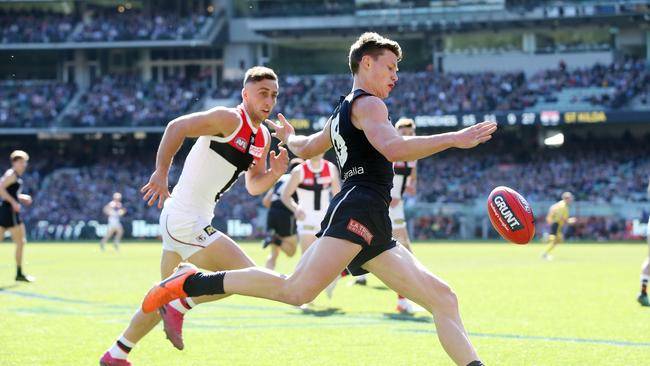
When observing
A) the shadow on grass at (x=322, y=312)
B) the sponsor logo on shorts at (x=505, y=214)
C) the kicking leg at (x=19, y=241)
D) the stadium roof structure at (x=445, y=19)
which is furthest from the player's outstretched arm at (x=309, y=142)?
the stadium roof structure at (x=445, y=19)

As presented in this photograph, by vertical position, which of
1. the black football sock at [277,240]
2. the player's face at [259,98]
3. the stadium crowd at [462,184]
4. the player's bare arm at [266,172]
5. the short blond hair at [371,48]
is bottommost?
the stadium crowd at [462,184]

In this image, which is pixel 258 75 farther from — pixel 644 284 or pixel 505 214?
pixel 644 284

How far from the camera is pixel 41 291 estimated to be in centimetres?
1802

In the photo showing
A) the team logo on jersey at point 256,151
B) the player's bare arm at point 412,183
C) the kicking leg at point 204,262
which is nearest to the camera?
the kicking leg at point 204,262

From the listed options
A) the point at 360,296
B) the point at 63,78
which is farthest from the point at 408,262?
the point at 63,78

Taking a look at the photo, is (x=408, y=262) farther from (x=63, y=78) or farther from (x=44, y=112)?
(x=63, y=78)

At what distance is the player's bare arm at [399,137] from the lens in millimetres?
6677

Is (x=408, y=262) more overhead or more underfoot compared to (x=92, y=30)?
more underfoot

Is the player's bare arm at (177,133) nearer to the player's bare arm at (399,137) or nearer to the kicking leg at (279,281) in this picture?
the kicking leg at (279,281)

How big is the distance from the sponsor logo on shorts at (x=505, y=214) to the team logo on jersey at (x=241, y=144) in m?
2.20

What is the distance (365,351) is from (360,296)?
6943 mm

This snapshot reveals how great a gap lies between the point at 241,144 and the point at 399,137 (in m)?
2.10

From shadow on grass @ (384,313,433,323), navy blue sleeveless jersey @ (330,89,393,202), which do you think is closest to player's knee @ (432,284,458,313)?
navy blue sleeveless jersey @ (330,89,393,202)

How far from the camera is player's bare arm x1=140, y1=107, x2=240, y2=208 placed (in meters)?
8.05
